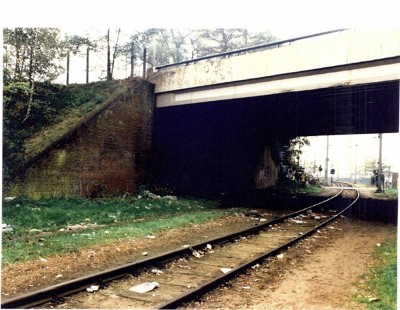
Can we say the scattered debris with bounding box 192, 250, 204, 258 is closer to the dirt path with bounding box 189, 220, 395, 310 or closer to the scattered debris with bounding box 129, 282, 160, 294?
the dirt path with bounding box 189, 220, 395, 310

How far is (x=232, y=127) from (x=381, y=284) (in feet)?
51.0

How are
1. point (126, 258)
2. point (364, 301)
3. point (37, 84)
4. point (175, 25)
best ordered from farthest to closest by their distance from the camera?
1. point (37, 84)
2. point (126, 258)
3. point (175, 25)
4. point (364, 301)

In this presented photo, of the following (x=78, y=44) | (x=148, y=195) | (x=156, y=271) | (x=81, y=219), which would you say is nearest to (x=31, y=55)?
(x=78, y=44)

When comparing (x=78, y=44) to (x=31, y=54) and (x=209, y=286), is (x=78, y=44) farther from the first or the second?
(x=209, y=286)

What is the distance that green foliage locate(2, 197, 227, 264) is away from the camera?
770 centimetres

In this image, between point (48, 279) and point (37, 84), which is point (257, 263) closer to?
point (48, 279)

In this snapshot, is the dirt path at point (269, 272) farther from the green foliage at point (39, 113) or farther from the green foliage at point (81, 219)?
the green foliage at point (39, 113)

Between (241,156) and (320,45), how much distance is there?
11.7 m

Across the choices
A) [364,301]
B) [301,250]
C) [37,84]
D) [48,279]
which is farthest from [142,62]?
[364,301]

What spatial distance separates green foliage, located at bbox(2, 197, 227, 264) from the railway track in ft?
6.36

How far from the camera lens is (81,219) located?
1087 cm

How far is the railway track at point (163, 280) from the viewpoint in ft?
16.4

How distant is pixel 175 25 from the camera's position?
669cm

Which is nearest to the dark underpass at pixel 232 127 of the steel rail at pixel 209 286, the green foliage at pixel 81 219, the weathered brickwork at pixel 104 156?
the weathered brickwork at pixel 104 156
